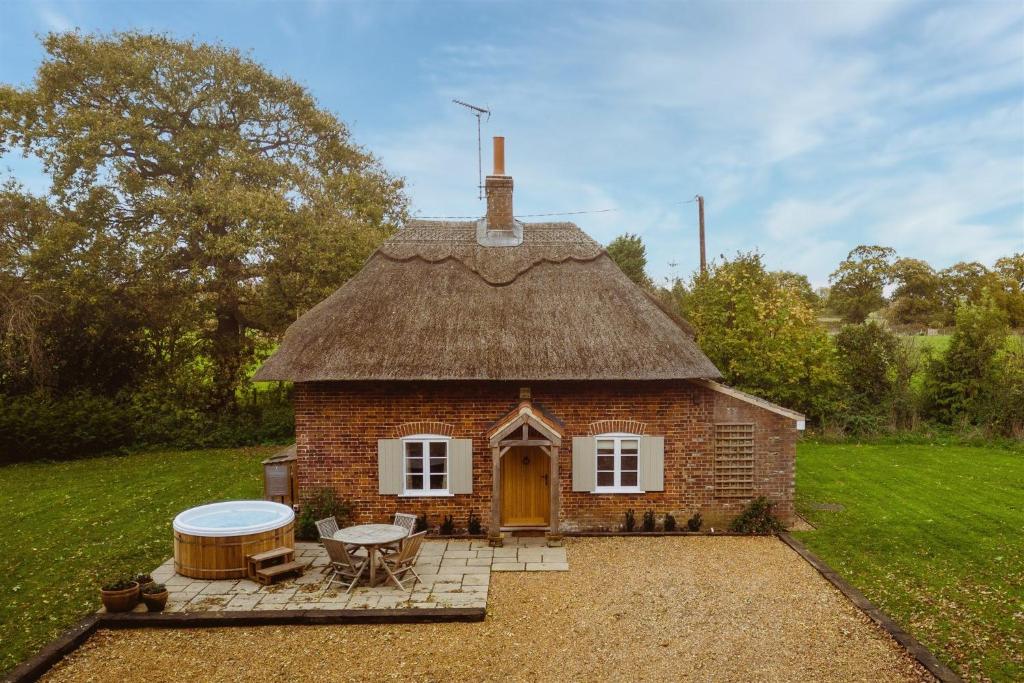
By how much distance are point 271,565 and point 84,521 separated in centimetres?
592

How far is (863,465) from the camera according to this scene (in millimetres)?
19422

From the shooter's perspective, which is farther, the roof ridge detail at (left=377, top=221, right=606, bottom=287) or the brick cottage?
the roof ridge detail at (left=377, top=221, right=606, bottom=287)

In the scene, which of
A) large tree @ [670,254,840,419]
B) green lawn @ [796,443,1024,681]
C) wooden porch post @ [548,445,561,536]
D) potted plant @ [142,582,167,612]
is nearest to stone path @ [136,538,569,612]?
potted plant @ [142,582,167,612]

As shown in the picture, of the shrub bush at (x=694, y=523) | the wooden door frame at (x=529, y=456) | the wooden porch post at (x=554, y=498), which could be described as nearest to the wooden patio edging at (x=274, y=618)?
the wooden porch post at (x=554, y=498)

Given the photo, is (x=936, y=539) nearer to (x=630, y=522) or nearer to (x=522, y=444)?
(x=630, y=522)

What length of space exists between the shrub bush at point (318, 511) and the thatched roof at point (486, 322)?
95.3 inches

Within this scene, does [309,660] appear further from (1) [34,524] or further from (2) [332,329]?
(1) [34,524]

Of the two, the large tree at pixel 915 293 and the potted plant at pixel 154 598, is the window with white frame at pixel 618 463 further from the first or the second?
the large tree at pixel 915 293

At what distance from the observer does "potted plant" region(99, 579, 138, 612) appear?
8969 mm

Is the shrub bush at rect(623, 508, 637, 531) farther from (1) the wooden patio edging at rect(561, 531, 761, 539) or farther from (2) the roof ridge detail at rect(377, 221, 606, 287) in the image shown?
(2) the roof ridge detail at rect(377, 221, 606, 287)

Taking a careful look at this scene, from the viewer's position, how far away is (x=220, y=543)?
10.5 meters

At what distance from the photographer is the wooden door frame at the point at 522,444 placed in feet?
40.0

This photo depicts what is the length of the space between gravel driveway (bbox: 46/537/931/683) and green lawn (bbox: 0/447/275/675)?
4.74ft

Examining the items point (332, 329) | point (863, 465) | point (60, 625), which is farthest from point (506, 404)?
point (863, 465)
